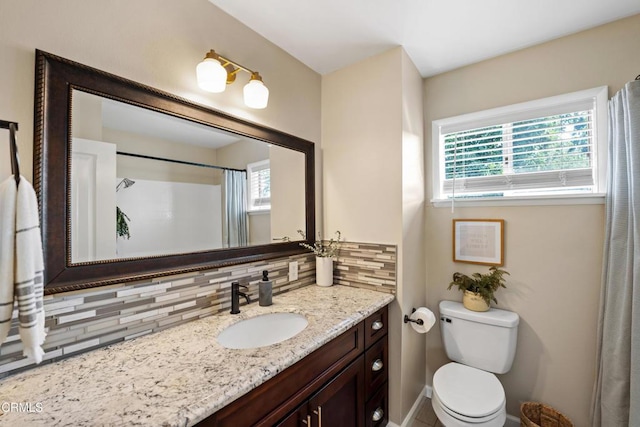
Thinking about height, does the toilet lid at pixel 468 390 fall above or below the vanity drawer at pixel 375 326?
below

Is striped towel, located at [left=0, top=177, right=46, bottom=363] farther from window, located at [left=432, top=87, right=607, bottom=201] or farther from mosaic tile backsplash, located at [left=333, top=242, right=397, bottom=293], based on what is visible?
window, located at [left=432, top=87, right=607, bottom=201]

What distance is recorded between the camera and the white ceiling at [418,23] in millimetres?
1384

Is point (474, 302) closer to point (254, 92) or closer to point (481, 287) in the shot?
point (481, 287)

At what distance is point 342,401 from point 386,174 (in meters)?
1.25

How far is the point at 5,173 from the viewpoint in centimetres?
83

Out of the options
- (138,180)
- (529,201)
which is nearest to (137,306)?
(138,180)

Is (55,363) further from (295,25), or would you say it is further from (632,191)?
(632,191)

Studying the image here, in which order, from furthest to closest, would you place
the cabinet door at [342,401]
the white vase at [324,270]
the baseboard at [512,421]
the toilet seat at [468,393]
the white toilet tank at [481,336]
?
1. the white vase at [324,270]
2. the baseboard at [512,421]
3. the white toilet tank at [481,336]
4. the toilet seat at [468,393]
5. the cabinet door at [342,401]

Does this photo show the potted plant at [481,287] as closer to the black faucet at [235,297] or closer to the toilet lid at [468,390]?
the toilet lid at [468,390]

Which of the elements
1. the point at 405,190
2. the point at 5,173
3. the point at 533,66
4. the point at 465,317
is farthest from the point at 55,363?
the point at 533,66

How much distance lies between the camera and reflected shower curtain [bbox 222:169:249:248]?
4.78 feet

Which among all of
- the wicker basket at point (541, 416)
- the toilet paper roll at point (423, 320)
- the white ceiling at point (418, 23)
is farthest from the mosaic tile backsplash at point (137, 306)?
the white ceiling at point (418, 23)

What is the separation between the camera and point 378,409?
159 cm

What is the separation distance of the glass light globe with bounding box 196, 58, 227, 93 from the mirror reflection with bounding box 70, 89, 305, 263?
7.5 inches
